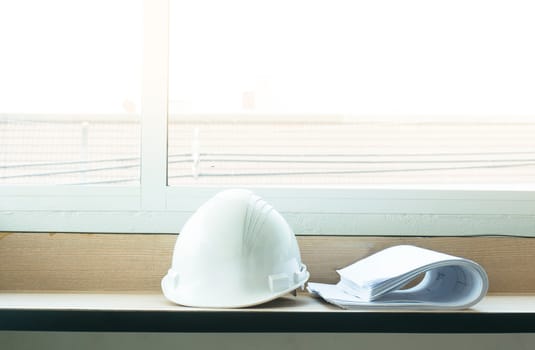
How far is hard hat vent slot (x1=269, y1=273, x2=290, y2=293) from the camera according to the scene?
1.40 m

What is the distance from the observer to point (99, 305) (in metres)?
1.41

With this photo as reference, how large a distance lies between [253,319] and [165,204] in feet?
1.62

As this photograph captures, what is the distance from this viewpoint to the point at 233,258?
1391 mm

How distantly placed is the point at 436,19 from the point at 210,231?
86 centimetres

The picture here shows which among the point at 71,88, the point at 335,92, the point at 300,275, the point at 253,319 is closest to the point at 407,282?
the point at 300,275

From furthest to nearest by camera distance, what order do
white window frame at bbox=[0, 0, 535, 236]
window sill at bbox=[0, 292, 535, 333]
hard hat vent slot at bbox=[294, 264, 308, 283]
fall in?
white window frame at bbox=[0, 0, 535, 236], hard hat vent slot at bbox=[294, 264, 308, 283], window sill at bbox=[0, 292, 535, 333]

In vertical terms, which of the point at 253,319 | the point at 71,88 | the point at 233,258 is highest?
the point at 71,88

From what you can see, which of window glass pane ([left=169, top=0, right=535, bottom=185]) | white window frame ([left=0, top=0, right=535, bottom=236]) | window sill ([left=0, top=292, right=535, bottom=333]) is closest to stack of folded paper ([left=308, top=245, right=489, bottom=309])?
window sill ([left=0, top=292, right=535, bottom=333])

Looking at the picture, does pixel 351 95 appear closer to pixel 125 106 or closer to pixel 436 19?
pixel 436 19

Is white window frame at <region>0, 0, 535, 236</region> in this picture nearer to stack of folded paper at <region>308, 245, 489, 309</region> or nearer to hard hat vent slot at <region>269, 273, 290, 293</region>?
stack of folded paper at <region>308, 245, 489, 309</region>

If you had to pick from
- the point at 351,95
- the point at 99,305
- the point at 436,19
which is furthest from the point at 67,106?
the point at 436,19

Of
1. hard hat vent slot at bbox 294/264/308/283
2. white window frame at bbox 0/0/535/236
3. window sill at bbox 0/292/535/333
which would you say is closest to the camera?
window sill at bbox 0/292/535/333

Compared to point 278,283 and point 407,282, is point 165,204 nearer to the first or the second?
point 278,283

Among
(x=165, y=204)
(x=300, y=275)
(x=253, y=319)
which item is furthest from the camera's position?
(x=165, y=204)
